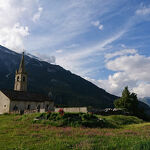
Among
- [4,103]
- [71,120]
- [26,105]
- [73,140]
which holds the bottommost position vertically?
[73,140]

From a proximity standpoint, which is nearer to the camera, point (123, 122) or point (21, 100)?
point (123, 122)

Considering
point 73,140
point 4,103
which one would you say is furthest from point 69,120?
point 4,103

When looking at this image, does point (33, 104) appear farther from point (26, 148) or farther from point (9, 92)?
point (26, 148)

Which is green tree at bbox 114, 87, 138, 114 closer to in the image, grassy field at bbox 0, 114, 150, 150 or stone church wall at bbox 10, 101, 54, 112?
stone church wall at bbox 10, 101, 54, 112

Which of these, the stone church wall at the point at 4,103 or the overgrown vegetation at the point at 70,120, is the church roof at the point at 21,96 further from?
the overgrown vegetation at the point at 70,120

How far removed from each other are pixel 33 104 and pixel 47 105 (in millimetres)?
7911

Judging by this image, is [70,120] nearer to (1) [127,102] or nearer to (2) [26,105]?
(2) [26,105]

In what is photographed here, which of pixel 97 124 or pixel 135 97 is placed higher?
pixel 135 97

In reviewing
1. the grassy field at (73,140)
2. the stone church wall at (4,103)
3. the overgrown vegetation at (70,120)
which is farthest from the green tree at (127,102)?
the grassy field at (73,140)

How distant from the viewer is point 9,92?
6456 cm

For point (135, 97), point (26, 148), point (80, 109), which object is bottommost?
point (26, 148)

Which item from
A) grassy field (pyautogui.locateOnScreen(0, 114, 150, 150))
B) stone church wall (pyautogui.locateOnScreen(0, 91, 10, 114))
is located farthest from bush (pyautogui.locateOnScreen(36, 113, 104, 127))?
stone church wall (pyautogui.locateOnScreen(0, 91, 10, 114))

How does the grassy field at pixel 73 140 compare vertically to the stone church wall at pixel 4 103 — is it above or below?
below

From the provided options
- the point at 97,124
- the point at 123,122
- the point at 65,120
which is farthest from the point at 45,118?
the point at 123,122
